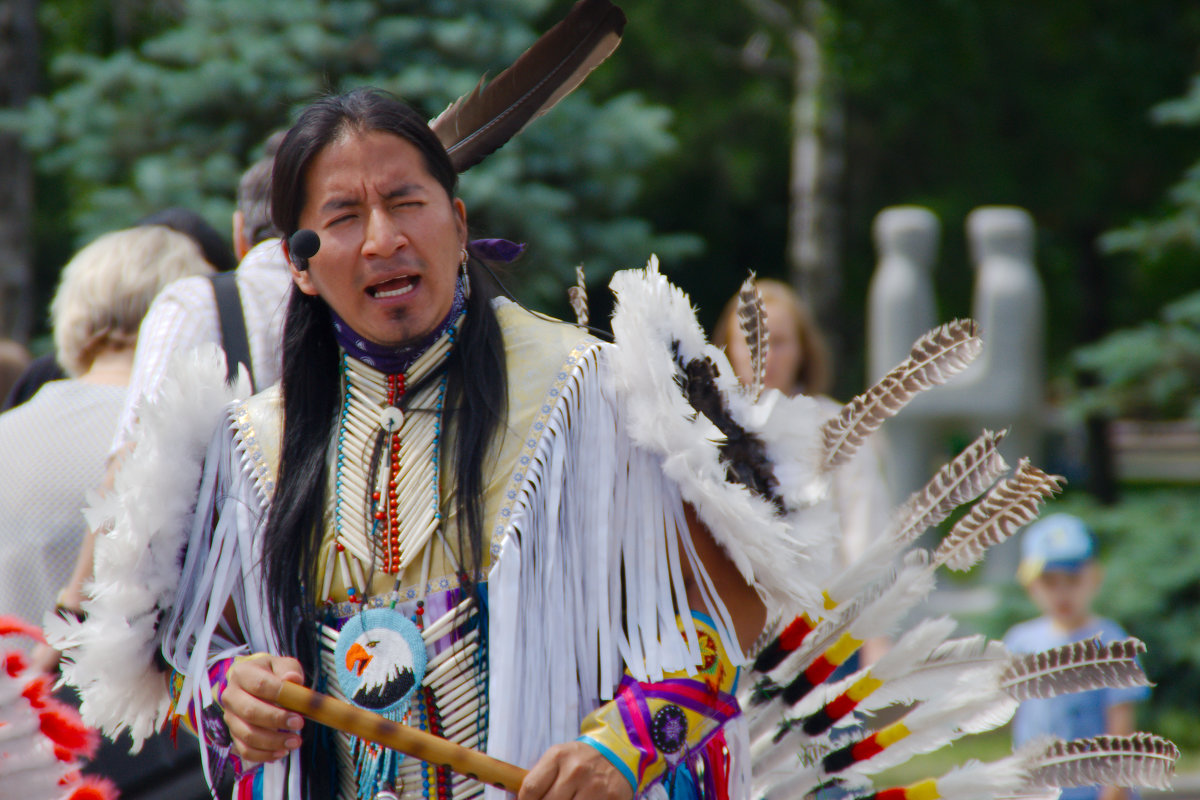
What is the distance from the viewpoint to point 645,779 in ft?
5.47

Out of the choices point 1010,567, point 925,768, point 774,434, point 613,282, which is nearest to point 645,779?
point 774,434

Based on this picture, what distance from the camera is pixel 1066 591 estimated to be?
417cm

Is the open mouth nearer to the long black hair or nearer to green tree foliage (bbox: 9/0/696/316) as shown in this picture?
the long black hair

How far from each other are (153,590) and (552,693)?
63cm

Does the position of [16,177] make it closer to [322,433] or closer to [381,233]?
[322,433]

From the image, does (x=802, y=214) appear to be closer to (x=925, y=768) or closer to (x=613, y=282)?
(x=925, y=768)

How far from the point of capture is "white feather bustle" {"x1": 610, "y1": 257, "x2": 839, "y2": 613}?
1.75 m

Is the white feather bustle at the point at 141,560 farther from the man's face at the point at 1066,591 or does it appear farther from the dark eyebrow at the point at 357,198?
the man's face at the point at 1066,591

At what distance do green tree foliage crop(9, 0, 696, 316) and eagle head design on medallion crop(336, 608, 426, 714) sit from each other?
466cm

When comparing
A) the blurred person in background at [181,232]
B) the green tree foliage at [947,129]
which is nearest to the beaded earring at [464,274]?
the blurred person in background at [181,232]

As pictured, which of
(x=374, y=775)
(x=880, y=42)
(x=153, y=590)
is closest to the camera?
(x=374, y=775)

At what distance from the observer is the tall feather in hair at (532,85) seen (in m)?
2.13

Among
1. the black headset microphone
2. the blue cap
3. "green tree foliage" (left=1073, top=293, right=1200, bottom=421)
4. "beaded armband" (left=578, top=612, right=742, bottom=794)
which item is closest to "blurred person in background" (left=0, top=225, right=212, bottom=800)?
the black headset microphone

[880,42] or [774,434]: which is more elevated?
[880,42]
